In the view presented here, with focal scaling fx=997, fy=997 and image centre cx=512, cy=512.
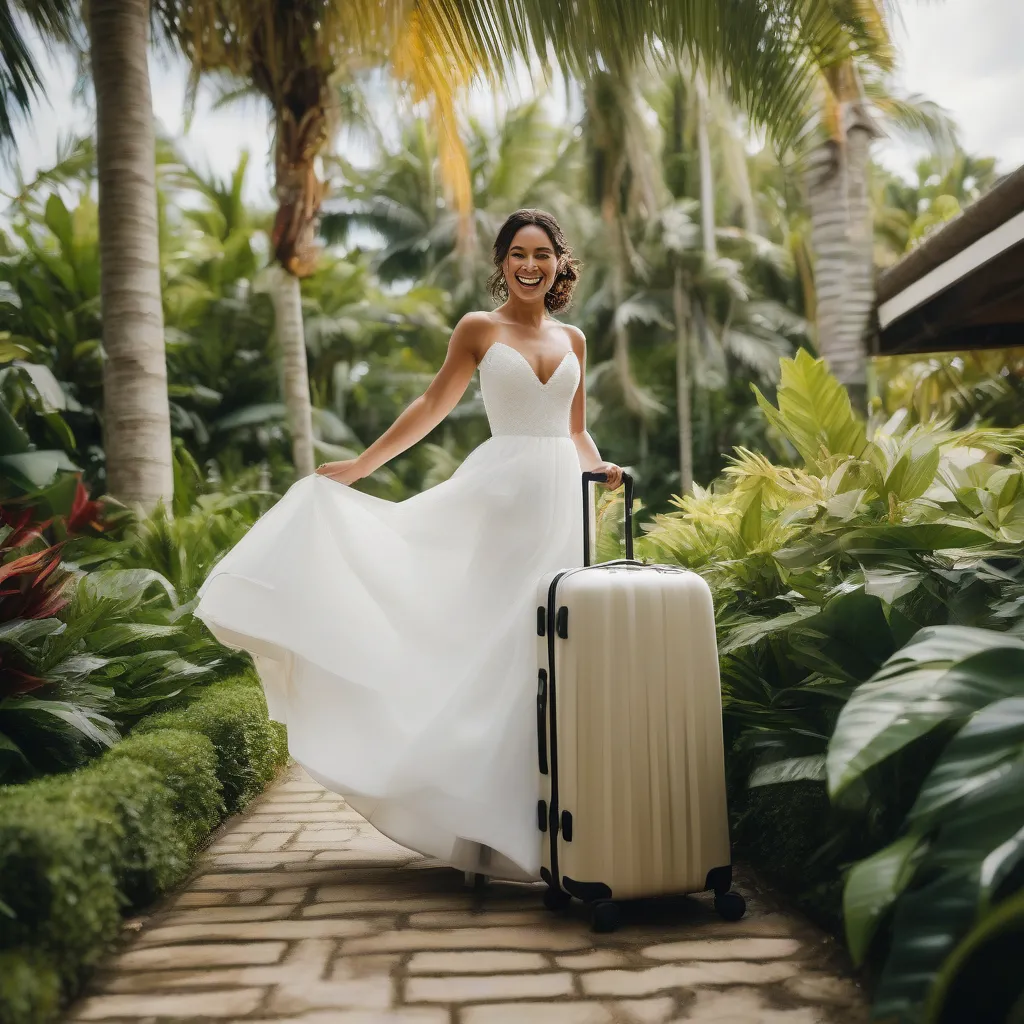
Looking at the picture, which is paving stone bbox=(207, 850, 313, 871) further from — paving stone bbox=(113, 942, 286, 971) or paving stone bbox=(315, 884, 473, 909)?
paving stone bbox=(113, 942, 286, 971)

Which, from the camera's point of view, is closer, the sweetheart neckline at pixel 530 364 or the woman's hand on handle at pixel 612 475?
the woman's hand on handle at pixel 612 475

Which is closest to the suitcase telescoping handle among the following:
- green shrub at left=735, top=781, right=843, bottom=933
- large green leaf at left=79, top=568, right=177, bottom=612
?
green shrub at left=735, top=781, right=843, bottom=933

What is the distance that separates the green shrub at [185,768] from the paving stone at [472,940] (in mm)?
833

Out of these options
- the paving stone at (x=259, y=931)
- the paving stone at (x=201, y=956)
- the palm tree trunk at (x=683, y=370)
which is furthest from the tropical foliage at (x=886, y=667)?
the palm tree trunk at (x=683, y=370)

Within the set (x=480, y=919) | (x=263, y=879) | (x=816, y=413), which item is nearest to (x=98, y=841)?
(x=263, y=879)

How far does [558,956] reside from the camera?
2299mm

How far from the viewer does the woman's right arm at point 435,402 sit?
315 centimetres

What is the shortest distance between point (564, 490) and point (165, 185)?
2183 cm

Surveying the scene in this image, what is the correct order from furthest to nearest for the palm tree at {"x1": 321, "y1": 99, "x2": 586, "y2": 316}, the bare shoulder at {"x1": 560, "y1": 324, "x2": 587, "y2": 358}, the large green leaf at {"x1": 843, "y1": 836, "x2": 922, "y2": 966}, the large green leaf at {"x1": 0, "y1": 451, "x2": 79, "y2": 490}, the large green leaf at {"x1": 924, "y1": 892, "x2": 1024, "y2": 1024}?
the palm tree at {"x1": 321, "y1": 99, "x2": 586, "y2": 316}
the large green leaf at {"x1": 0, "y1": 451, "x2": 79, "y2": 490}
the bare shoulder at {"x1": 560, "y1": 324, "x2": 587, "y2": 358}
the large green leaf at {"x1": 924, "y1": 892, "x2": 1024, "y2": 1024}
the large green leaf at {"x1": 843, "y1": 836, "x2": 922, "y2": 966}

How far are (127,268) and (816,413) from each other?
4182mm

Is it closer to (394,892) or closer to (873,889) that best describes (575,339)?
(394,892)

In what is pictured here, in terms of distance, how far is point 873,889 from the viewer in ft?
5.28

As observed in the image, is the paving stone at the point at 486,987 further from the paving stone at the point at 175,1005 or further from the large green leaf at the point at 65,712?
the large green leaf at the point at 65,712

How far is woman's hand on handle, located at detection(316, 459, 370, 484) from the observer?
126 inches
